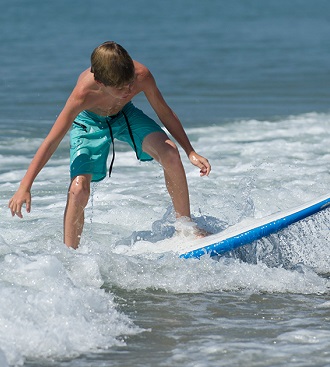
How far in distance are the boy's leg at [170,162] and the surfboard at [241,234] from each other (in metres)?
0.29

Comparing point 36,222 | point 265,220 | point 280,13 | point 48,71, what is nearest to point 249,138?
point 36,222

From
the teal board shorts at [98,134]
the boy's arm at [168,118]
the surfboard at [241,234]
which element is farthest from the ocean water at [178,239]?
the boy's arm at [168,118]

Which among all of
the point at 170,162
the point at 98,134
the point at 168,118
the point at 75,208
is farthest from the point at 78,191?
the point at 168,118

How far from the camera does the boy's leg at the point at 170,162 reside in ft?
19.7

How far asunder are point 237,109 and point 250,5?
2561cm

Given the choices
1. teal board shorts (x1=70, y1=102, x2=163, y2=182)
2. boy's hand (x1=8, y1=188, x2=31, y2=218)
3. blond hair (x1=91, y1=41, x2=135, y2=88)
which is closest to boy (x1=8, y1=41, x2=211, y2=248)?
teal board shorts (x1=70, y1=102, x2=163, y2=182)

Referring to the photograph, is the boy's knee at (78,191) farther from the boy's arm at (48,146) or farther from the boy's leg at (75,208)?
the boy's arm at (48,146)

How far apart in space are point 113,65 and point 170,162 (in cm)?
87

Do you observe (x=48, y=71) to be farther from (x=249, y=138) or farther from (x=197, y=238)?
(x=197, y=238)

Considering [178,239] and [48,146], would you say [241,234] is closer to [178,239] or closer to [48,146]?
[178,239]

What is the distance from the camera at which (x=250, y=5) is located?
38469 millimetres

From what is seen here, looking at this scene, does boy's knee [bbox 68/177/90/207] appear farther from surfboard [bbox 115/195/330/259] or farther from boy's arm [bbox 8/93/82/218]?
surfboard [bbox 115/195/330/259]

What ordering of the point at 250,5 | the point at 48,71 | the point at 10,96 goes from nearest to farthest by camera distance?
the point at 10,96 → the point at 48,71 → the point at 250,5

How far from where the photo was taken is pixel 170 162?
604 cm
